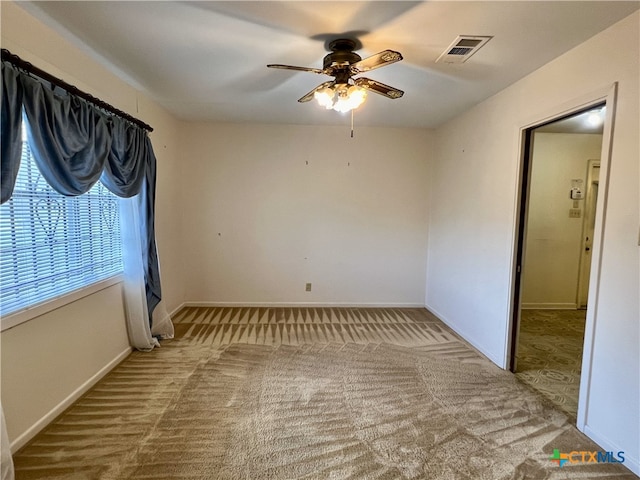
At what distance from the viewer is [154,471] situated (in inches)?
68.4

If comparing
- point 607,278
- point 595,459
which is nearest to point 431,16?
point 607,278

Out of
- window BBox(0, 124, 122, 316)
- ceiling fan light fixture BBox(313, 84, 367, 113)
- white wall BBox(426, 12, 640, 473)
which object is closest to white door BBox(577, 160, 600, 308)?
white wall BBox(426, 12, 640, 473)

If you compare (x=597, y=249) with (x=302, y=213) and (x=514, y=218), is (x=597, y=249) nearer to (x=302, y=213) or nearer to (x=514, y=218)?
(x=514, y=218)

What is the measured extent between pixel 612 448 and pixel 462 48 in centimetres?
265

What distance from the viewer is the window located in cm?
186

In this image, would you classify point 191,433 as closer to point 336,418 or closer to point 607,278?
point 336,418

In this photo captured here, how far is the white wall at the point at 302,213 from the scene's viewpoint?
14.5 ft

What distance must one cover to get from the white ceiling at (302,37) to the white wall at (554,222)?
2.21 metres

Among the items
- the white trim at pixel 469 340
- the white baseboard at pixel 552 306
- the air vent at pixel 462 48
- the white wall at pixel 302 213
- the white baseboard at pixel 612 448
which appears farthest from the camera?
the white baseboard at pixel 552 306

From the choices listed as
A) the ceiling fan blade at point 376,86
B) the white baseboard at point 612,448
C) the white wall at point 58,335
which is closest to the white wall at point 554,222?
the white baseboard at point 612,448

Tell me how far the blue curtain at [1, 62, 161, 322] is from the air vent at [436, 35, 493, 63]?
2.52 meters

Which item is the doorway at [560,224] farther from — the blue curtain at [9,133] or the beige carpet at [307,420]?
the blue curtain at [9,133]

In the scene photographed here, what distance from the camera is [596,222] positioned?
2.01m

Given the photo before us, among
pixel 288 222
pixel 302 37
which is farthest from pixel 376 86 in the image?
pixel 288 222
